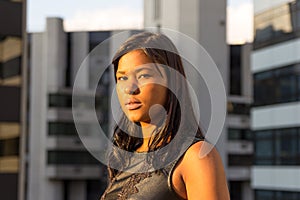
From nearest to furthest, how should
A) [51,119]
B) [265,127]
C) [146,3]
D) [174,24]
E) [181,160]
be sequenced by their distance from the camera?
1. [181,160]
2. [174,24]
3. [146,3]
4. [265,127]
5. [51,119]

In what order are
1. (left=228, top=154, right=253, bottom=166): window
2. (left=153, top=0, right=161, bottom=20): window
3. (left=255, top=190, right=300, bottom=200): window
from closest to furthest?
(left=153, top=0, right=161, bottom=20): window < (left=255, top=190, right=300, bottom=200): window < (left=228, top=154, right=253, bottom=166): window

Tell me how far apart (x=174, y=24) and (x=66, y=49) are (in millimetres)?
29008

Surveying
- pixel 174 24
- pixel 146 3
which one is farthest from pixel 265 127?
pixel 174 24

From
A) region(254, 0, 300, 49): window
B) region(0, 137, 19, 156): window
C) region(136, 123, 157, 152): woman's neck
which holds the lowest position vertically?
region(136, 123, 157, 152): woman's neck

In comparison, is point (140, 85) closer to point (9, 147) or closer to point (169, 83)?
point (169, 83)

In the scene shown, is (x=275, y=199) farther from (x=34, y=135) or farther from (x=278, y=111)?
(x=34, y=135)

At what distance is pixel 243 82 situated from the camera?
42.8 meters

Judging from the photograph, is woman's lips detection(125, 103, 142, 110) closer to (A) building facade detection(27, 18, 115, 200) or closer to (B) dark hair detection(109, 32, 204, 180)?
(B) dark hair detection(109, 32, 204, 180)

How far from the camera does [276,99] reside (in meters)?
19.3

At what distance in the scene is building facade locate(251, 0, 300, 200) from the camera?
18.1 metres

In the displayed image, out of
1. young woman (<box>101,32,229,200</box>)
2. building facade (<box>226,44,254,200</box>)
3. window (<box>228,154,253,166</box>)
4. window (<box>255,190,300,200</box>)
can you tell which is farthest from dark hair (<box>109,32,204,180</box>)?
window (<box>228,154,253,166</box>)

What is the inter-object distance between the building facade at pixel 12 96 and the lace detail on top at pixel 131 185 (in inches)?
540

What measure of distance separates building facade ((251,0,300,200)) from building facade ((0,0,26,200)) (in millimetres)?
7312

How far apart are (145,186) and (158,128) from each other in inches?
4.2
